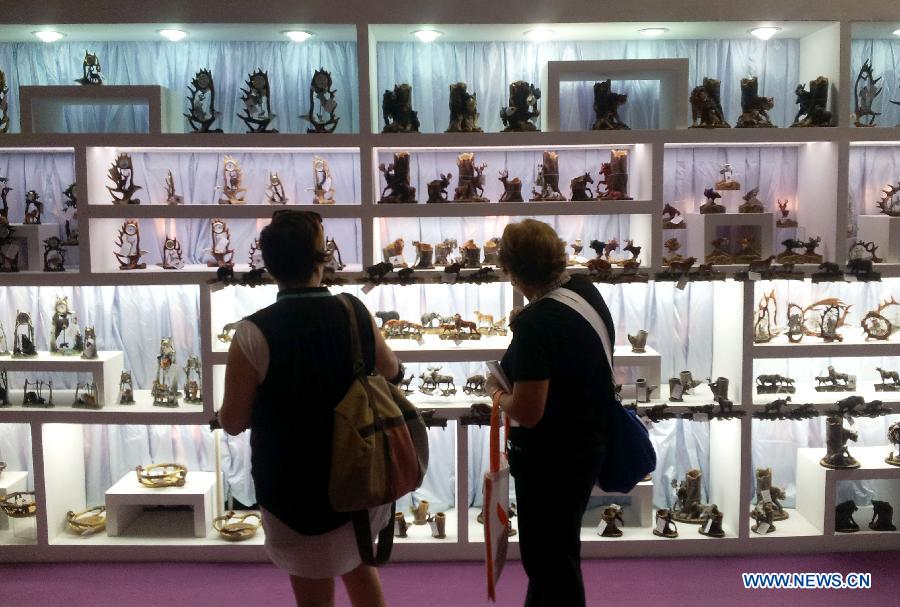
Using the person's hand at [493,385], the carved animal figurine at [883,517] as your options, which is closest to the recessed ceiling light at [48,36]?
the person's hand at [493,385]

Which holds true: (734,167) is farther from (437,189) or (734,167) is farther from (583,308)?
(583,308)

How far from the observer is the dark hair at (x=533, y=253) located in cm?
235

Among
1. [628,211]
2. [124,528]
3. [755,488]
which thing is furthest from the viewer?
[755,488]

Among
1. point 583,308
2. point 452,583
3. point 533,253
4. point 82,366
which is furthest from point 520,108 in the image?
point 82,366

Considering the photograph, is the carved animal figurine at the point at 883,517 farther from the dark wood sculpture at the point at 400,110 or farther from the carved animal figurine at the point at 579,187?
the dark wood sculpture at the point at 400,110

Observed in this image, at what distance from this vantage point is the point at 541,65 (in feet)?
13.5

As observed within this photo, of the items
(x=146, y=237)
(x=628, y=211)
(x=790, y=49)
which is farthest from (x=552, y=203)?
(x=146, y=237)

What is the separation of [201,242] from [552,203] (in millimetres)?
1794

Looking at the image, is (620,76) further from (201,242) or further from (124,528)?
(124,528)

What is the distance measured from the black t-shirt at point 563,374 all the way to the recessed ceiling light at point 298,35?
2.17 metres

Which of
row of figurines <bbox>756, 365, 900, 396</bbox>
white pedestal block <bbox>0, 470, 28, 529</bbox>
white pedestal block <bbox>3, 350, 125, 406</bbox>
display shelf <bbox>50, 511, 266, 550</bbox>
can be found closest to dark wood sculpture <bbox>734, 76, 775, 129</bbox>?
row of figurines <bbox>756, 365, 900, 396</bbox>

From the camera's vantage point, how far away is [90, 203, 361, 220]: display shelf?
12.2ft

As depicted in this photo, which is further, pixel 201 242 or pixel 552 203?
pixel 201 242

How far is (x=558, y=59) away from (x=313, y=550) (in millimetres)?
2869
